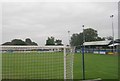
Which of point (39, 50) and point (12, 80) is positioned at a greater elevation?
point (39, 50)

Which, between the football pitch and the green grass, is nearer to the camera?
the football pitch

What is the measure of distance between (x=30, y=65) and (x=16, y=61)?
183 centimetres

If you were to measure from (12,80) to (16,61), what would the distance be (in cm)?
878

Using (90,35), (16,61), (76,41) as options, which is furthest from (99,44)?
(16,61)

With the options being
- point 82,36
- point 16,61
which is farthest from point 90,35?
point 16,61

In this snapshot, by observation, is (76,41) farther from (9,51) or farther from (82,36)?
(9,51)

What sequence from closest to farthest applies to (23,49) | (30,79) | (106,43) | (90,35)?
(23,49) < (30,79) < (106,43) < (90,35)

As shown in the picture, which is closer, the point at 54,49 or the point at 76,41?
the point at 54,49

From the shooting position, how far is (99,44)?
82.8 meters

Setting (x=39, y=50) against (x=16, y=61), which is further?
(x=16, y=61)

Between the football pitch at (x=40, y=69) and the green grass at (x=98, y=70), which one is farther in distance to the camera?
the green grass at (x=98, y=70)

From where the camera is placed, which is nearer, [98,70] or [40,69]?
[98,70]

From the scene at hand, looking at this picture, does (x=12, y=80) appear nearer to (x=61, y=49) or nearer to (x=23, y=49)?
(x=23, y=49)

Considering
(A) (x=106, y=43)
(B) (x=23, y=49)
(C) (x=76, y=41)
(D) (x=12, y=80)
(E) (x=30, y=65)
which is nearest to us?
(B) (x=23, y=49)
